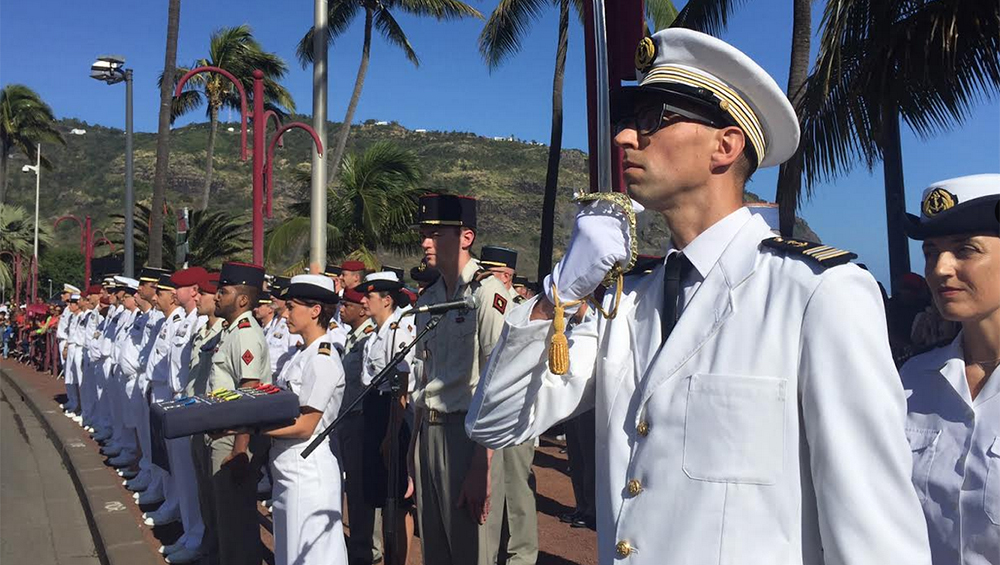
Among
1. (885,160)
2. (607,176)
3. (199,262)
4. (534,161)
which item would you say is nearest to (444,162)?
(534,161)

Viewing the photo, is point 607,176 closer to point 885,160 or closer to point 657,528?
point 657,528

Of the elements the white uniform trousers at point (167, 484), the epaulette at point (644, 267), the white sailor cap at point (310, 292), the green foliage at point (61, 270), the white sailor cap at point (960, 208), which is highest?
the green foliage at point (61, 270)

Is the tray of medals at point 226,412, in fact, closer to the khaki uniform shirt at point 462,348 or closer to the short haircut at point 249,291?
the khaki uniform shirt at point 462,348

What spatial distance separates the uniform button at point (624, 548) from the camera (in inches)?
66.9

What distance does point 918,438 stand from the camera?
8.23 ft

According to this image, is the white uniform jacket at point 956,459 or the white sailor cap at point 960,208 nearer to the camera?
the white uniform jacket at point 956,459

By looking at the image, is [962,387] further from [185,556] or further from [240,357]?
[185,556]

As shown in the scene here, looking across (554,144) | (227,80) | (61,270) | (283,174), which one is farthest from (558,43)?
(283,174)

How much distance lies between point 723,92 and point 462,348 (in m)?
2.48

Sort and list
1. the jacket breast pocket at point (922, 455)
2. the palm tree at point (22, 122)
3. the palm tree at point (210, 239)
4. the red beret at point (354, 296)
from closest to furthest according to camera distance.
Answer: the jacket breast pocket at point (922, 455), the red beret at point (354, 296), the palm tree at point (210, 239), the palm tree at point (22, 122)

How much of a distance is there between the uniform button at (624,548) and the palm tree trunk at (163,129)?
15568 millimetres

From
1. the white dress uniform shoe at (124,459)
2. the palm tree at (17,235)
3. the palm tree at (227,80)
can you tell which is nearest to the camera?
the white dress uniform shoe at (124,459)

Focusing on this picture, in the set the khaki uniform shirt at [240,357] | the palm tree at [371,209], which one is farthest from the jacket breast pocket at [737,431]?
the palm tree at [371,209]

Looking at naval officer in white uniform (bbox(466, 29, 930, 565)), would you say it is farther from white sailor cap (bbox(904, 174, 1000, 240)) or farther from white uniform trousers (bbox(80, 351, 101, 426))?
white uniform trousers (bbox(80, 351, 101, 426))
